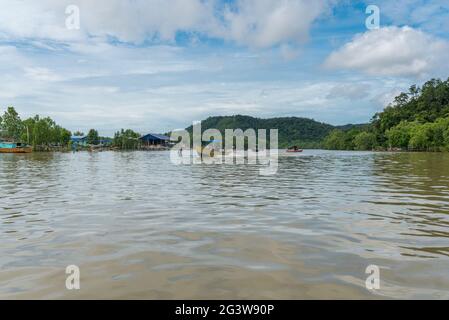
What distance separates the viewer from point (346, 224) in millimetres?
9477

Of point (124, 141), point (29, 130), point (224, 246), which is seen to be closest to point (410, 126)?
point (124, 141)

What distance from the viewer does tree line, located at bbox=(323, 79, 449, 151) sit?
361 feet

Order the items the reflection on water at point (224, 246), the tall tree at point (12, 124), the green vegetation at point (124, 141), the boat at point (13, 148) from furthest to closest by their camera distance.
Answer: the green vegetation at point (124, 141), the tall tree at point (12, 124), the boat at point (13, 148), the reflection on water at point (224, 246)

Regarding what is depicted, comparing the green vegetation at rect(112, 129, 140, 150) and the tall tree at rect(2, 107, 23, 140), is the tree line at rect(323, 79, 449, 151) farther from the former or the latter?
the tall tree at rect(2, 107, 23, 140)

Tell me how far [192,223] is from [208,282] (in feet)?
14.0


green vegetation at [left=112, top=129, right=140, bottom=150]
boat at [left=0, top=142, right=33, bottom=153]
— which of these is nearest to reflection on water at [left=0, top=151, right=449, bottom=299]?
boat at [left=0, top=142, right=33, bottom=153]

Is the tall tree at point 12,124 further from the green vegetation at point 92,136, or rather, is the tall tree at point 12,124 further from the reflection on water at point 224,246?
the reflection on water at point 224,246

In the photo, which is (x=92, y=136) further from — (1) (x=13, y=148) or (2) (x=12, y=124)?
(1) (x=13, y=148)

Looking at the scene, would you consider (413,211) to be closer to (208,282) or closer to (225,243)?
(225,243)

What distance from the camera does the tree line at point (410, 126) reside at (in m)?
110

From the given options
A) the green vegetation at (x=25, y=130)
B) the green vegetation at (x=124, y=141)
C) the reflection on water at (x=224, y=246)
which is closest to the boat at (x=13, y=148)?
the green vegetation at (x=25, y=130)

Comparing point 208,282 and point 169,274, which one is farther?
point 169,274

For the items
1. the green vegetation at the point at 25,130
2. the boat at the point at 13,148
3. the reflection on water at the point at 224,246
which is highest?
the green vegetation at the point at 25,130
